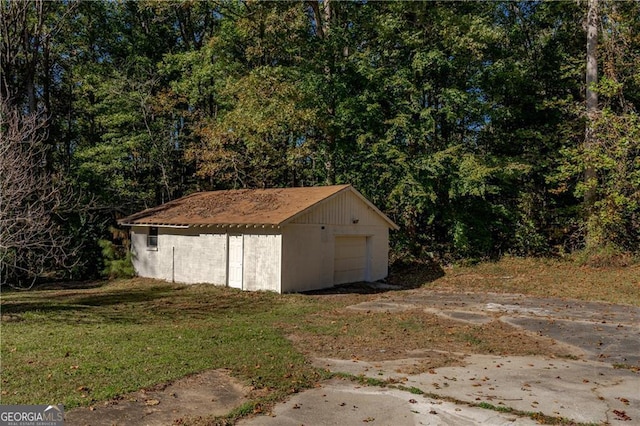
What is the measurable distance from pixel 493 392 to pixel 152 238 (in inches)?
637

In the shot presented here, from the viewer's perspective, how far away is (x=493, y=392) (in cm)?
632

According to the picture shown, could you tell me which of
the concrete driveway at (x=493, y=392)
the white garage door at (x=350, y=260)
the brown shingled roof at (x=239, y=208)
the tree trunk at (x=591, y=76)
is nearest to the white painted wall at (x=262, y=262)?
the brown shingled roof at (x=239, y=208)

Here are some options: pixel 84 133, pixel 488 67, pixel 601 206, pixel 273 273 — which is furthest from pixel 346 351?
pixel 84 133

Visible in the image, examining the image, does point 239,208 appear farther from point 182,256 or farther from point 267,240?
point 182,256

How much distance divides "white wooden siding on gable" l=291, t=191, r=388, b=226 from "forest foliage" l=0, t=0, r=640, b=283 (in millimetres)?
2889

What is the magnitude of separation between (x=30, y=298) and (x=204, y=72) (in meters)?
13.7

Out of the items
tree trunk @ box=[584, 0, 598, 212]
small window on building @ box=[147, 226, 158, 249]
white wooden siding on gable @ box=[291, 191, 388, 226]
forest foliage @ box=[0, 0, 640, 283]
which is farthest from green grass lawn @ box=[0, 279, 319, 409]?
tree trunk @ box=[584, 0, 598, 212]

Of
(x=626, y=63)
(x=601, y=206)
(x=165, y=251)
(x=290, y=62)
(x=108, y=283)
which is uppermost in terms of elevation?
(x=290, y=62)

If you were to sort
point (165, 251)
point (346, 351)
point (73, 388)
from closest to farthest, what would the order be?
point (73, 388) → point (346, 351) → point (165, 251)

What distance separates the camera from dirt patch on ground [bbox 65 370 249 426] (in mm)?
5207

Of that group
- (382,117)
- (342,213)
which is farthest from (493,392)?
(382,117)

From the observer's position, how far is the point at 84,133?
26.7 metres

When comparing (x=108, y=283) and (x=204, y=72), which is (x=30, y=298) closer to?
(x=108, y=283)

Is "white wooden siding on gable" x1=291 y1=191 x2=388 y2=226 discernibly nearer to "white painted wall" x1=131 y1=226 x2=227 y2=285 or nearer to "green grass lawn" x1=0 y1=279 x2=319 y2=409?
"green grass lawn" x1=0 y1=279 x2=319 y2=409
